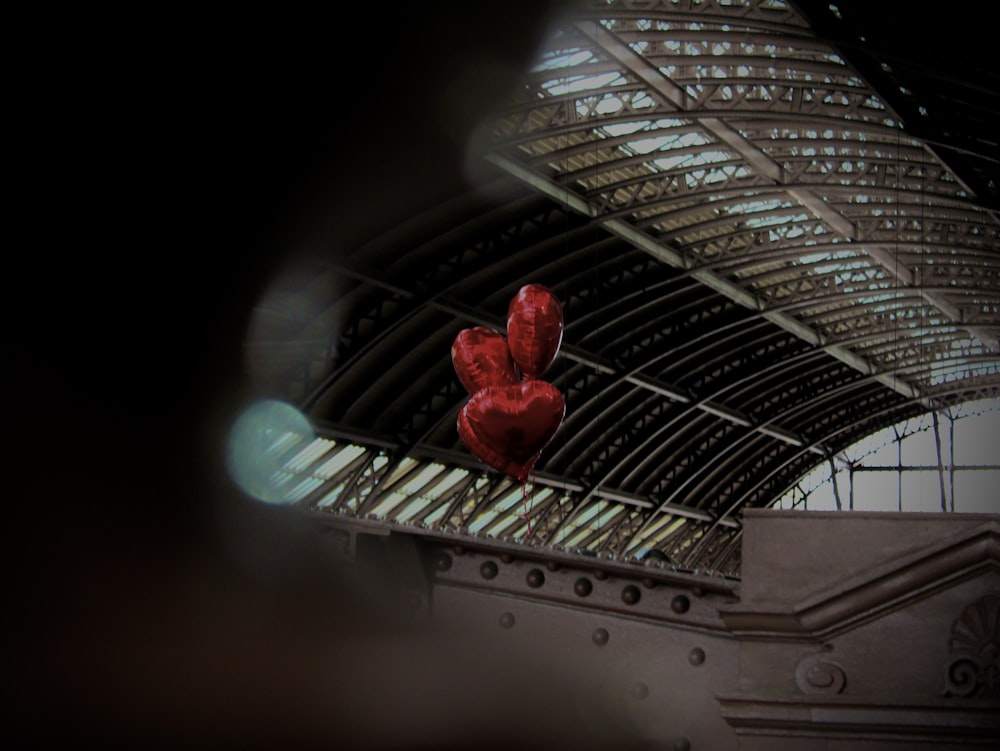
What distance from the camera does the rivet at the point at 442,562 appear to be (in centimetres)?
777

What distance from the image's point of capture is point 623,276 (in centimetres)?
3119

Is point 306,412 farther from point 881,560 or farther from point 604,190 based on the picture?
point 881,560

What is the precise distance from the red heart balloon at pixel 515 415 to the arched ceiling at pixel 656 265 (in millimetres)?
4800

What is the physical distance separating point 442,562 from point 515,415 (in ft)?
8.86

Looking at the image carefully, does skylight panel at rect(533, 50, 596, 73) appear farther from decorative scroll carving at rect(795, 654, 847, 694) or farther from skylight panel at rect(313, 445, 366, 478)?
decorative scroll carving at rect(795, 654, 847, 694)

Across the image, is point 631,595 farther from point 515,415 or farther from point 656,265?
point 656,265

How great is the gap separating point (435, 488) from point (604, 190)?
1104 cm

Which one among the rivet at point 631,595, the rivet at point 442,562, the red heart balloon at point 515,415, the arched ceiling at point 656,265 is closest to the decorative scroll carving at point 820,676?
the rivet at point 631,595

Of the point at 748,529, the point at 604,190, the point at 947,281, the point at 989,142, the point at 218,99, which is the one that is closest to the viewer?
the point at 748,529

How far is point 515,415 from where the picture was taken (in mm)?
10312

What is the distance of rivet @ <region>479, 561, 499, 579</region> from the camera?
25.3ft

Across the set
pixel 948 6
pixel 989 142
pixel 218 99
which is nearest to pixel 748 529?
pixel 218 99

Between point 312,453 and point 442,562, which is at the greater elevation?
point 312,453

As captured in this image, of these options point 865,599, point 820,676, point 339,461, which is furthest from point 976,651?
point 339,461
